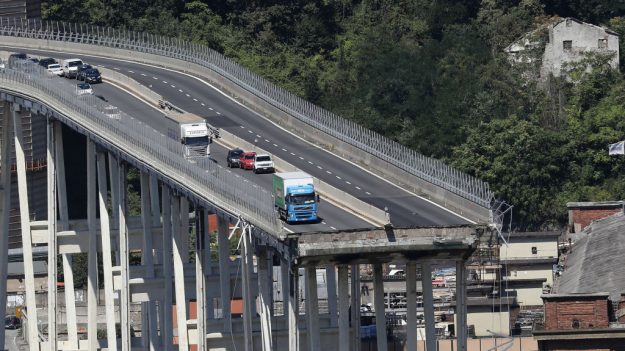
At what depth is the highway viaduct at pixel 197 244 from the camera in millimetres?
Result: 139875

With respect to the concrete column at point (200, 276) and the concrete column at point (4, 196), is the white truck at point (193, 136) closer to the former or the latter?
the concrete column at point (200, 276)

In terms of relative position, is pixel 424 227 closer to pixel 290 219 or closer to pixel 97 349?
pixel 290 219

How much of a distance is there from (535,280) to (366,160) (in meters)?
26.6

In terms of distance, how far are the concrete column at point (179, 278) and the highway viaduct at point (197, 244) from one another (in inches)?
5.3

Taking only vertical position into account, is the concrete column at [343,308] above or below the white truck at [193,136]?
below

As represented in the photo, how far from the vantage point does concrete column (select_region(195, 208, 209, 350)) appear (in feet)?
516

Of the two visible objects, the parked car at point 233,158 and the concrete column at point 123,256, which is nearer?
the parked car at point 233,158

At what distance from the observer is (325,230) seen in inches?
5458

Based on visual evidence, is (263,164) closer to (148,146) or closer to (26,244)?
(148,146)

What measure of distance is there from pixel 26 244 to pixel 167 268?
14754 millimetres

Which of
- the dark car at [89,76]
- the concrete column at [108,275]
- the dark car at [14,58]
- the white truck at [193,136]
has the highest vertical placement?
the dark car at [14,58]

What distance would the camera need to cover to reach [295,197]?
14062cm

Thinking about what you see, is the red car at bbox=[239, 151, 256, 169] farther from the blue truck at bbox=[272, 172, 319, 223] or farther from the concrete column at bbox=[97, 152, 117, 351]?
the blue truck at bbox=[272, 172, 319, 223]

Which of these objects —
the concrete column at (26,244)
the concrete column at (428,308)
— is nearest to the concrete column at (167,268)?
the concrete column at (26,244)
